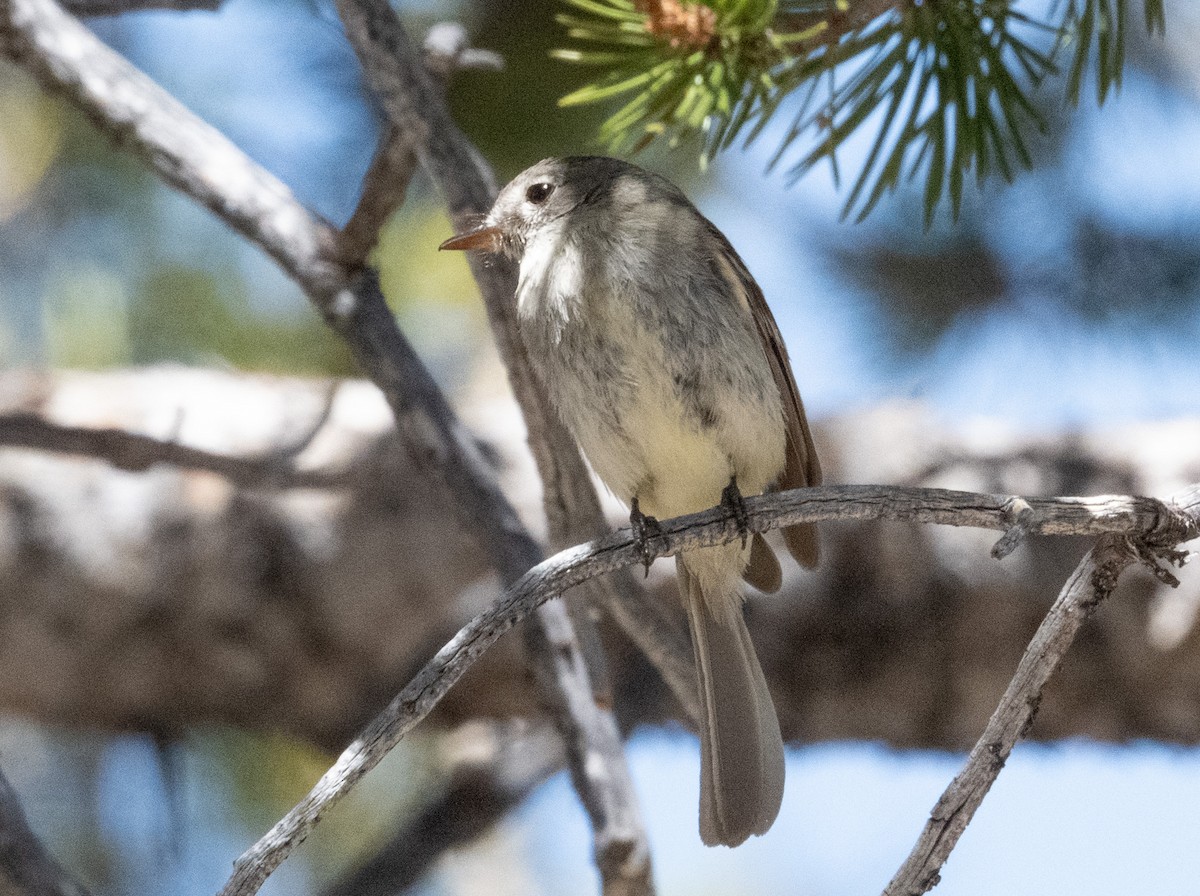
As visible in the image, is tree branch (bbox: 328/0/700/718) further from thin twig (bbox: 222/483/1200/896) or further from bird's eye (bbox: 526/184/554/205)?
thin twig (bbox: 222/483/1200/896)

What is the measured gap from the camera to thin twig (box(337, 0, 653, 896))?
2.85m

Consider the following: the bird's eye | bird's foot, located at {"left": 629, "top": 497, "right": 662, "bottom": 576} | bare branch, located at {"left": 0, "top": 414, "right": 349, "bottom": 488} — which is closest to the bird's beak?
the bird's eye

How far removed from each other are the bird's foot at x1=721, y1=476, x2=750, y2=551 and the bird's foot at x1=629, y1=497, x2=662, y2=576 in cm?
15

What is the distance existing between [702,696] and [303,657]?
1.26 m

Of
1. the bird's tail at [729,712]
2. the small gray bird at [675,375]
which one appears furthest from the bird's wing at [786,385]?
the bird's tail at [729,712]

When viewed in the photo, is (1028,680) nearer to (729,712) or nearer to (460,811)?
(729,712)

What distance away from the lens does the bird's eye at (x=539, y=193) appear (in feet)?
10.3

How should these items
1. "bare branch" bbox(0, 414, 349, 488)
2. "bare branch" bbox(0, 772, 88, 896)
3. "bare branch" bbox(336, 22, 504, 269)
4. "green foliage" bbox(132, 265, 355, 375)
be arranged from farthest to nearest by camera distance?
1. "green foliage" bbox(132, 265, 355, 375)
2. "bare branch" bbox(0, 414, 349, 488)
3. "bare branch" bbox(336, 22, 504, 269)
4. "bare branch" bbox(0, 772, 88, 896)

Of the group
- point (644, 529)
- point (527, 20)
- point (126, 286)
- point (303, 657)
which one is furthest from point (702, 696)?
point (126, 286)

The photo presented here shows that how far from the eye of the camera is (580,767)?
2.91 meters

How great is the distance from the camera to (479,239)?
3.02 meters

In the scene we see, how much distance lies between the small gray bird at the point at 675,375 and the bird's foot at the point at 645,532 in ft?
0.06

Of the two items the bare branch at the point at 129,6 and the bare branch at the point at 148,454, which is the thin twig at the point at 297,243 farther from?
the bare branch at the point at 148,454

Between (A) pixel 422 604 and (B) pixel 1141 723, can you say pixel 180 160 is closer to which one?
(A) pixel 422 604
